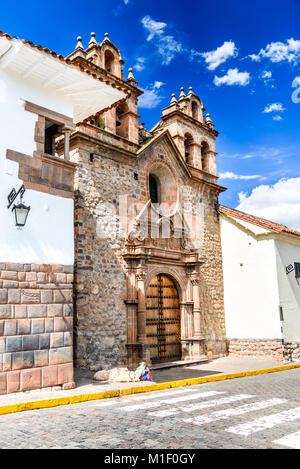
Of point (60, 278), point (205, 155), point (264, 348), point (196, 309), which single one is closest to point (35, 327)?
point (60, 278)

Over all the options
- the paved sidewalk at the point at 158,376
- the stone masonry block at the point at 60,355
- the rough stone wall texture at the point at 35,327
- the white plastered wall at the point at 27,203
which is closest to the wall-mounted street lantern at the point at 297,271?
the paved sidewalk at the point at 158,376

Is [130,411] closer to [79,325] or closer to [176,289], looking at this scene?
[79,325]

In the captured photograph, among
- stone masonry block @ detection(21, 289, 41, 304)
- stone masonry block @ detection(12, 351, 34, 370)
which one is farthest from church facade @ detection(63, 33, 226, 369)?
stone masonry block @ detection(12, 351, 34, 370)

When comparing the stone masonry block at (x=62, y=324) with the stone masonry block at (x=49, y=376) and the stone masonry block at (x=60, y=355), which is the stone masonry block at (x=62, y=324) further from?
the stone masonry block at (x=49, y=376)

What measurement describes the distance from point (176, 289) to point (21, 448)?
29.9ft

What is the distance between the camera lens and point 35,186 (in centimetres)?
A: 760

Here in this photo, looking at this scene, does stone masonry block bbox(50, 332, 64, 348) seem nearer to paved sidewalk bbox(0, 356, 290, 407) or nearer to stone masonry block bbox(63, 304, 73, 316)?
stone masonry block bbox(63, 304, 73, 316)

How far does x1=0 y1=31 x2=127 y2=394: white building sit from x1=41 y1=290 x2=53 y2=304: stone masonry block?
2cm

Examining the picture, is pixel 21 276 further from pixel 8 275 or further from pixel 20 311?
pixel 20 311

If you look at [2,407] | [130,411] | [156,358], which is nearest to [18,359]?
[2,407]

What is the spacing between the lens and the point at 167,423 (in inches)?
192

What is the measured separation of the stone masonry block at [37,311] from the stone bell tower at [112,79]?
5.87 m

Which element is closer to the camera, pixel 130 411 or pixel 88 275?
pixel 130 411

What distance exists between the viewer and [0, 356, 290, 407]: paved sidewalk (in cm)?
651
